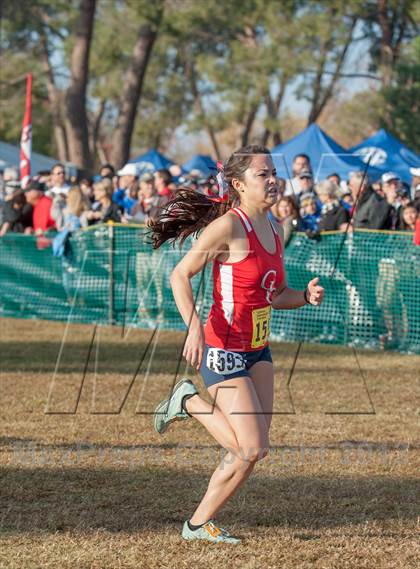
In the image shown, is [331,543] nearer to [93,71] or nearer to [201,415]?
[201,415]

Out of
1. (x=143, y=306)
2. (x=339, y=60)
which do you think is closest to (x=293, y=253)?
(x=143, y=306)

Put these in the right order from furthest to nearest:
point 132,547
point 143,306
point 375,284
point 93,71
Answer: point 93,71, point 143,306, point 375,284, point 132,547

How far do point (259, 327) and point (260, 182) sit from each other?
0.70 m

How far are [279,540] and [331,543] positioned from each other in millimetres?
255

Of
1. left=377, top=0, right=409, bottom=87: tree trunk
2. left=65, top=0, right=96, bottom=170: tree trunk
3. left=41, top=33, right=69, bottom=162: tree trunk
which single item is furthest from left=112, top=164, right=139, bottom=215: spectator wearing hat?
left=41, top=33, right=69, bottom=162: tree trunk

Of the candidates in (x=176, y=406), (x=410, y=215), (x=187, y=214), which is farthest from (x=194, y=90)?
(x=176, y=406)

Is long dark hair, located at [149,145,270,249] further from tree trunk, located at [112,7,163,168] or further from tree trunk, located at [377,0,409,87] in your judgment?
tree trunk, located at [377,0,409,87]

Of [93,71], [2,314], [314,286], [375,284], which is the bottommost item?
[2,314]

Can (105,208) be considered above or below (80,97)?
below

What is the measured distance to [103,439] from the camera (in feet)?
23.8

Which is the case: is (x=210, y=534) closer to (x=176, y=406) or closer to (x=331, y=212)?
(x=176, y=406)

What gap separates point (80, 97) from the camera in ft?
90.1

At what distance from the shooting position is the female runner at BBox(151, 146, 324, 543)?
187 inches

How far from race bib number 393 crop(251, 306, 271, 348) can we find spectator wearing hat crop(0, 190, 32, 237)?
10.4 metres
